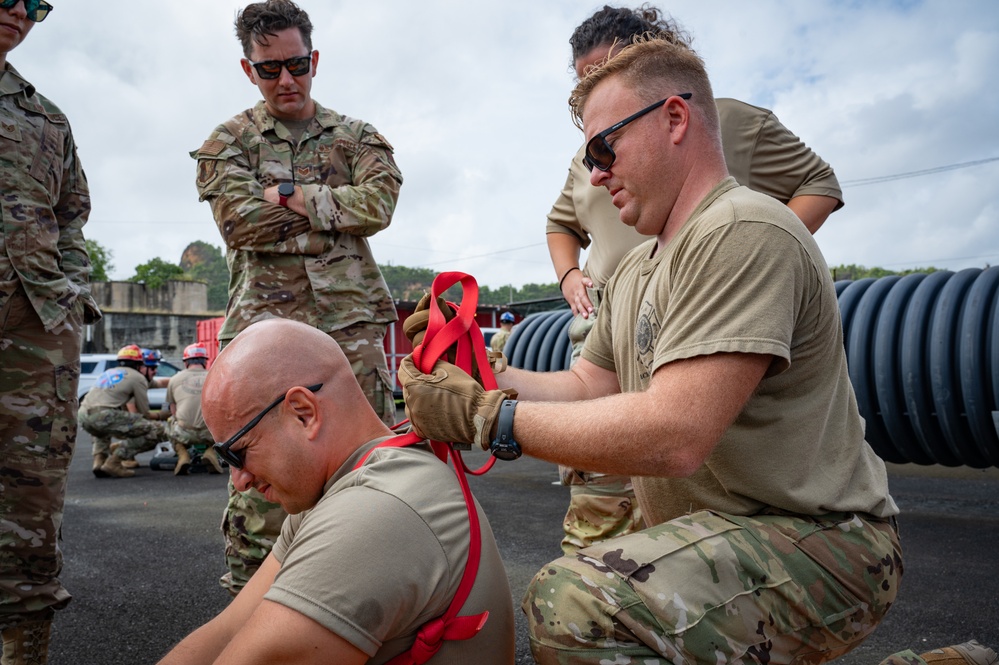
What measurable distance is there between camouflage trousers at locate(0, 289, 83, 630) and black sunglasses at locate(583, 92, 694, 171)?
6.66ft

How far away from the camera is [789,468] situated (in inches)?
70.5

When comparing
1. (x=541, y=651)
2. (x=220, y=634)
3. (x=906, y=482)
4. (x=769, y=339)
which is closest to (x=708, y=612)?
(x=541, y=651)

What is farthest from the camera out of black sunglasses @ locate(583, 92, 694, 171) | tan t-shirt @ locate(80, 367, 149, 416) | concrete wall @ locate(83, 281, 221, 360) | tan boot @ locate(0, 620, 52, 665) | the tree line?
the tree line

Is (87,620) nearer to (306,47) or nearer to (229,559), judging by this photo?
(229,559)

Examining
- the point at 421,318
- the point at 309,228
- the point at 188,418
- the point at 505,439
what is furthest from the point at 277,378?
the point at 188,418

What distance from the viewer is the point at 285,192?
334 cm

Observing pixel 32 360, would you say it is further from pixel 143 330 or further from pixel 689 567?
pixel 143 330

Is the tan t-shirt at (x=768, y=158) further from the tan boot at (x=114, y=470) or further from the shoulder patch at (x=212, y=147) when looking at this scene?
the tan boot at (x=114, y=470)

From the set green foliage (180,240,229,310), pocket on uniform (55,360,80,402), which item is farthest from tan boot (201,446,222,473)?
green foliage (180,240,229,310)

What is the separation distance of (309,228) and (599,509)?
5.12 ft

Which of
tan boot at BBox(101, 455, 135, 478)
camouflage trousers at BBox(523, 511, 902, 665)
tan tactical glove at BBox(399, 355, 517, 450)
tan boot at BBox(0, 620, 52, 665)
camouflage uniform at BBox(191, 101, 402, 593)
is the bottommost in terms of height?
tan boot at BBox(101, 455, 135, 478)

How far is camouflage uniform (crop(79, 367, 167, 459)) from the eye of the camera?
9422mm

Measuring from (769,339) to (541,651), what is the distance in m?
0.74

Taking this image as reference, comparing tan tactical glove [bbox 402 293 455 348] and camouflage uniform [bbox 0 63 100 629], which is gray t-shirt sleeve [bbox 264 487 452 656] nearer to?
tan tactical glove [bbox 402 293 455 348]
